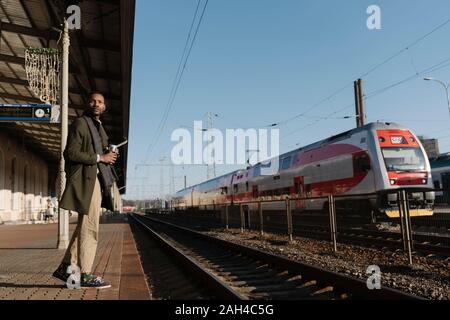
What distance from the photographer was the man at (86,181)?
4.18 meters

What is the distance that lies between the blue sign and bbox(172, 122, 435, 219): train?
646 centimetres

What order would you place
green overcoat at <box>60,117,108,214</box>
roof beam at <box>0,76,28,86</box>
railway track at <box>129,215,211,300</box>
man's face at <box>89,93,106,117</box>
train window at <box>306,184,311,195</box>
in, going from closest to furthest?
1. green overcoat at <box>60,117,108,214</box>
2. man's face at <box>89,93,106,117</box>
3. railway track at <box>129,215,211,300</box>
4. roof beam at <box>0,76,28,86</box>
5. train window at <box>306,184,311,195</box>

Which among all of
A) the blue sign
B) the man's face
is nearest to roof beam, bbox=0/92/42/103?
the blue sign

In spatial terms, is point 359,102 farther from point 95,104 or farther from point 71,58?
point 95,104

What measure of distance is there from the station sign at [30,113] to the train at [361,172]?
6.29 m

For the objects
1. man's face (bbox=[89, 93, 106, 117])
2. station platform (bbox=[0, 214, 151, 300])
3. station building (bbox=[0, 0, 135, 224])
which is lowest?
station platform (bbox=[0, 214, 151, 300])

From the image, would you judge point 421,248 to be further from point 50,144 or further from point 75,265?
point 50,144

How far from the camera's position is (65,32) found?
10414 mm

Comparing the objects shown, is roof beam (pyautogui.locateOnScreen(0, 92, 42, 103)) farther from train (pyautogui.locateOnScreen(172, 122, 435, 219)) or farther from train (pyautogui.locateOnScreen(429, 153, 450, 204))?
train (pyautogui.locateOnScreen(429, 153, 450, 204))

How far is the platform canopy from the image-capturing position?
1155 centimetres

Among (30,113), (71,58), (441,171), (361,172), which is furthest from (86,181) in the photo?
(441,171)

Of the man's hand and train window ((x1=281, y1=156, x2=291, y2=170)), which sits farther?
train window ((x1=281, y1=156, x2=291, y2=170))

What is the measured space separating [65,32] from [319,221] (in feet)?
24.8
